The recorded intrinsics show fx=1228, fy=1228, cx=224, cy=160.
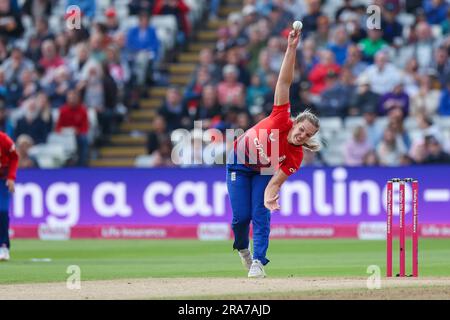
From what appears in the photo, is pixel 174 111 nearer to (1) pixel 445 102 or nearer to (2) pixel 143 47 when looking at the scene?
(2) pixel 143 47

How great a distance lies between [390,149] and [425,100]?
1.20 m

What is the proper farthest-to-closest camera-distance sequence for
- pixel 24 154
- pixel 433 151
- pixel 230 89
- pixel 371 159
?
pixel 230 89 → pixel 24 154 → pixel 371 159 → pixel 433 151

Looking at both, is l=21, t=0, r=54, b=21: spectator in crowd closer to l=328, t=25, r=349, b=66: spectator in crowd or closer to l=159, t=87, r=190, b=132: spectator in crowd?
l=159, t=87, r=190, b=132: spectator in crowd

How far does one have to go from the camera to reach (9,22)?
89.8 feet

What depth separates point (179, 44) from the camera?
2698 cm

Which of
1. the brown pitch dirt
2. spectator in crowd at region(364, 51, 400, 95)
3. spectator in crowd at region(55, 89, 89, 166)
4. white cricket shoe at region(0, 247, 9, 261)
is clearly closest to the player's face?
the brown pitch dirt

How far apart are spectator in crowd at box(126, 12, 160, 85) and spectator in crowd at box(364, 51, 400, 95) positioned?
511cm

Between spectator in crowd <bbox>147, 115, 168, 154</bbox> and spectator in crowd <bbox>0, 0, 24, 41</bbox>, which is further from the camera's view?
spectator in crowd <bbox>0, 0, 24, 41</bbox>

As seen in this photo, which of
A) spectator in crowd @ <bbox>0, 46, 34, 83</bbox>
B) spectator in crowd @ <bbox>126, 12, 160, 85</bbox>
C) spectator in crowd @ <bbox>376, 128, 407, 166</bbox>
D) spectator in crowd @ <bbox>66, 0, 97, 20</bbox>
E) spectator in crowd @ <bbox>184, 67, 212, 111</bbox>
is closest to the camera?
spectator in crowd @ <bbox>376, 128, 407, 166</bbox>

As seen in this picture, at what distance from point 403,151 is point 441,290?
34.0 ft

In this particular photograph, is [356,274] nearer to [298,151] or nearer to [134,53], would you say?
[298,151]

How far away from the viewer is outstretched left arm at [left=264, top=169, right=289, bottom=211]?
12.5 m

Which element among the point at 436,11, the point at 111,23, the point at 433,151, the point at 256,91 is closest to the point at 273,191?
the point at 433,151

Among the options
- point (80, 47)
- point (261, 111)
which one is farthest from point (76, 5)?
point (261, 111)
